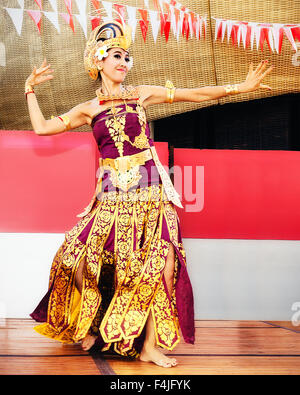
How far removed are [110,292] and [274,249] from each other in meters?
1.50

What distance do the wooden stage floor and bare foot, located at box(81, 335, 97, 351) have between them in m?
0.03

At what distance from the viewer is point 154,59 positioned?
13.8 ft

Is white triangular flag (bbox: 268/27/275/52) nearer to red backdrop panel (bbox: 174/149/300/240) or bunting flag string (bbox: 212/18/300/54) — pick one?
bunting flag string (bbox: 212/18/300/54)

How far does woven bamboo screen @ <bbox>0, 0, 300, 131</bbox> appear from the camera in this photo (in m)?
4.03

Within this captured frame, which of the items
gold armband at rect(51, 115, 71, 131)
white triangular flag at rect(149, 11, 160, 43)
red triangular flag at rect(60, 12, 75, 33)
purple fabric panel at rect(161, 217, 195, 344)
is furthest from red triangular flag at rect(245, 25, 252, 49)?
purple fabric panel at rect(161, 217, 195, 344)

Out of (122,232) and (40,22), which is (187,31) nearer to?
(40,22)

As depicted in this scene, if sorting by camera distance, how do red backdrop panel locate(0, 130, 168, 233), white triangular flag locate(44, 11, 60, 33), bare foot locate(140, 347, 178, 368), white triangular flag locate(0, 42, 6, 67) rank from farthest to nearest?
white triangular flag locate(0, 42, 6, 67) < white triangular flag locate(44, 11, 60, 33) < red backdrop panel locate(0, 130, 168, 233) < bare foot locate(140, 347, 178, 368)

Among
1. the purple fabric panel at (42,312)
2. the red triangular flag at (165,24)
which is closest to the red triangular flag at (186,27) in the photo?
the red triangular flag at (165,24)

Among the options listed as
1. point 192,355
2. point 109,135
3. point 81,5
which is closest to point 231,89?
point 109,135

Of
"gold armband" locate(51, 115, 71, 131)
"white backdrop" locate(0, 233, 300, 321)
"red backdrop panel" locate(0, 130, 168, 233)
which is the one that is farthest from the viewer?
"white backdrop" locate(0, 233, 300, 321)

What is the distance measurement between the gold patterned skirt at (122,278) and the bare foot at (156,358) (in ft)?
0.19

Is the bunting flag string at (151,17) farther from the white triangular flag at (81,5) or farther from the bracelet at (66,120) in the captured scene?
the bracelet at (66,120)
